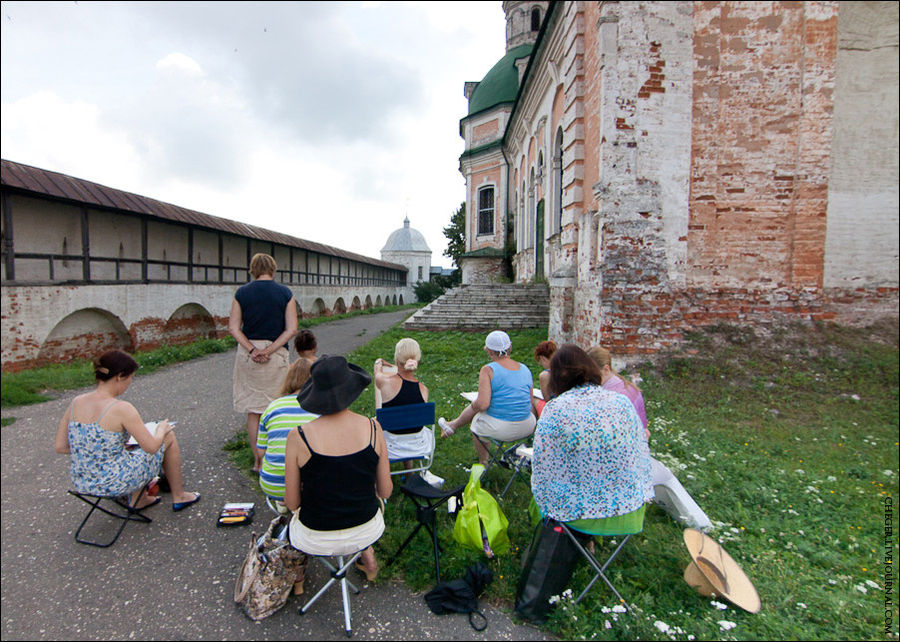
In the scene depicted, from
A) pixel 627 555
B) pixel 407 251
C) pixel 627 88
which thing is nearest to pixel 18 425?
pixel 627 555

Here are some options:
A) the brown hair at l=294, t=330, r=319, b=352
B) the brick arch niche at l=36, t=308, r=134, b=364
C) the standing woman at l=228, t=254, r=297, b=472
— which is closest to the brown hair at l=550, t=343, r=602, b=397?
the brown hair at l=294, t=330, r=319, b=352

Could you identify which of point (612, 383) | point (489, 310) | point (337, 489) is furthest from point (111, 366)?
point (489, 310)

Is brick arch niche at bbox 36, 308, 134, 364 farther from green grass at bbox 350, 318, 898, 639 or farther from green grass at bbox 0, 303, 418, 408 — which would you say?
green grass at bbox 350, 318, 898, 639

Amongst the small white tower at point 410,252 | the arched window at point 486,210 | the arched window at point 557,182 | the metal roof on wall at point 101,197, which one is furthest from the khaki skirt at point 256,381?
the small white tower at point 410,252

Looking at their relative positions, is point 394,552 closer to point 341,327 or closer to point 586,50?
point 586,50

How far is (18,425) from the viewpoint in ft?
6.34

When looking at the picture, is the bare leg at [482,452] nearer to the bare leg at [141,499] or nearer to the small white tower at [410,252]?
the bare leg at [141,499]

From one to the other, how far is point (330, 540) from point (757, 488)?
353 centimetres

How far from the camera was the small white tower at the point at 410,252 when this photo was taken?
62219 millimetres

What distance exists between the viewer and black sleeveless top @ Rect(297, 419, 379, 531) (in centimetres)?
235

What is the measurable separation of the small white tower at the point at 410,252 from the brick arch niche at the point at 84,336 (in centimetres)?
5039

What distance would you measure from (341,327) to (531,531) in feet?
52.1

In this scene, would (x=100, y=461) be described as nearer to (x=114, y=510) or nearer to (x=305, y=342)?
(x=114, y=510)

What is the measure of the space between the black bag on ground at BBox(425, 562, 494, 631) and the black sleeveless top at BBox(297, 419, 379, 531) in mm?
602
